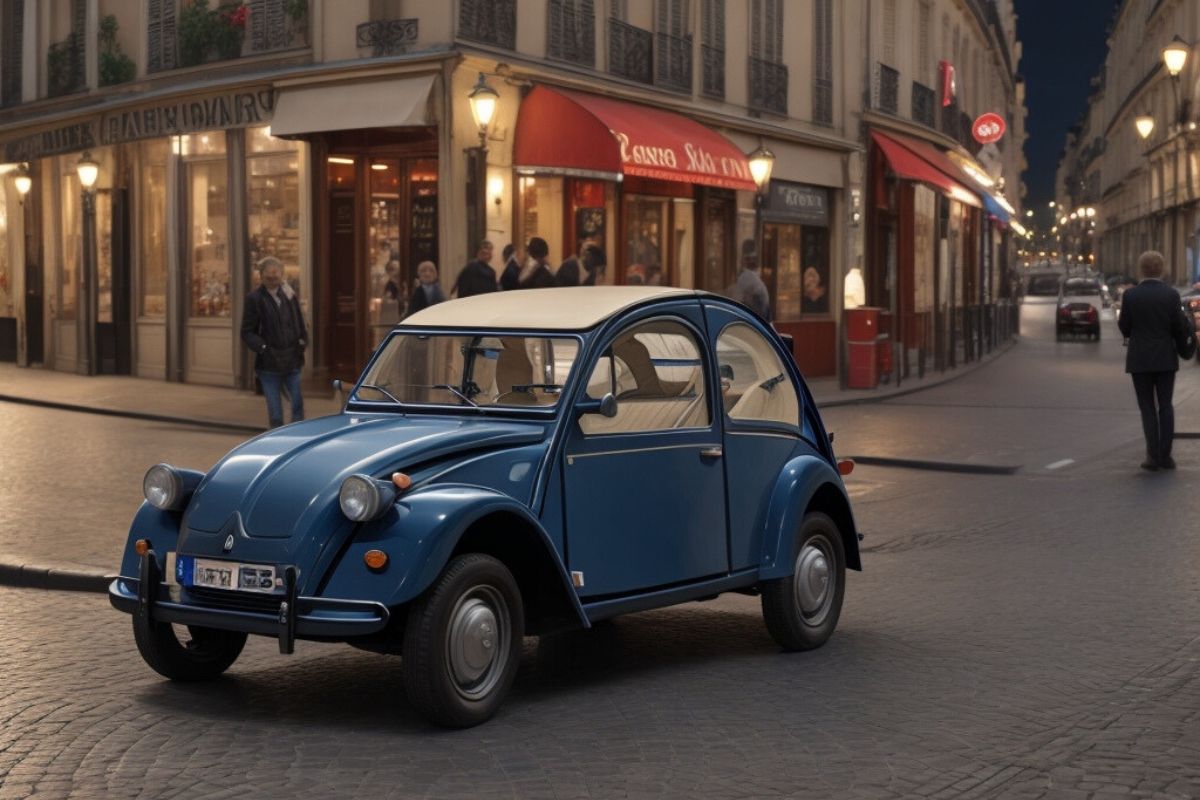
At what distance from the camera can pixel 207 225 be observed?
24688mm

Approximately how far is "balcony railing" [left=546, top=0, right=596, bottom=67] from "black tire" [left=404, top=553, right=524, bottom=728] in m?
17.2

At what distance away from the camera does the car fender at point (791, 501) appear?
24.7 feet

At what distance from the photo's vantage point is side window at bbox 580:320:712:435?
704 cm

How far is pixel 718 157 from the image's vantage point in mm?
24844

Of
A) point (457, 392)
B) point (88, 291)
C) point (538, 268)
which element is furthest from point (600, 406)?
point (88, 291)

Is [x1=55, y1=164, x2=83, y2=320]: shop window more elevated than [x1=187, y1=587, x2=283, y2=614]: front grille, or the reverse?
[x1=55, y1=164, x2=83, y2=320]: shop window

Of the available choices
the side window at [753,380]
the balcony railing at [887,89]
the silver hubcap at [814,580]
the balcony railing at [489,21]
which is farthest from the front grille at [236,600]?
the balcony railing at [887,89]

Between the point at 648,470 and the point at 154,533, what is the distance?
1.90m

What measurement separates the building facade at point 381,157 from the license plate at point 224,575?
14.8 m

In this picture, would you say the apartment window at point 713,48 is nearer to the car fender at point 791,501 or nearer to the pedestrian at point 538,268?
the pedestrian at point 538,268

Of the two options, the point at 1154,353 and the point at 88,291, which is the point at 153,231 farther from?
the point at 1154,353

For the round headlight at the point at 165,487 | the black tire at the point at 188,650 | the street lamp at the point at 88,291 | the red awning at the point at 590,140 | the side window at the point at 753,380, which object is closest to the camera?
the round headlight at the point at 165,487

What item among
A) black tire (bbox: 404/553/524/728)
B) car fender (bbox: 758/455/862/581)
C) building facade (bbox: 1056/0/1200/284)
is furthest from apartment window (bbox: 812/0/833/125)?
black tire (bbox: 404/553/524/728)

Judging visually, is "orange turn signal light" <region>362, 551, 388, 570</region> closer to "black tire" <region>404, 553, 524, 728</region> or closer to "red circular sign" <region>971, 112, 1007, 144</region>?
"black tire" <region>404, 553, 524, 728</region>
